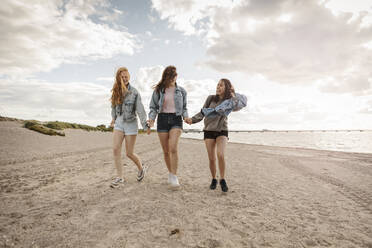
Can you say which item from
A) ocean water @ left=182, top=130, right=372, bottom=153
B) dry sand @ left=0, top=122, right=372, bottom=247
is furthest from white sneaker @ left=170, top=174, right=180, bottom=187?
ocean water @ left=182, top=130, right=372, bottom=153

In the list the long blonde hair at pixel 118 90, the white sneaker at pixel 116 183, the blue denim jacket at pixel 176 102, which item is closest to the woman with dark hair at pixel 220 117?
the blue denim jacket at pixel 176 102

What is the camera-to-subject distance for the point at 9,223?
9.18ft

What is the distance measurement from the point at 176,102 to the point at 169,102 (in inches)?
6.4

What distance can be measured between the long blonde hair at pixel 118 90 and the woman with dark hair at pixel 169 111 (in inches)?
27.3

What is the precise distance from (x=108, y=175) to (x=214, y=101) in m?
3.77

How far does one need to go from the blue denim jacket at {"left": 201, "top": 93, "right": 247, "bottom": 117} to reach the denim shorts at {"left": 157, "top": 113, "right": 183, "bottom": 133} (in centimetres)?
67

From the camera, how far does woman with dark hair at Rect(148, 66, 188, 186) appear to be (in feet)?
14.5

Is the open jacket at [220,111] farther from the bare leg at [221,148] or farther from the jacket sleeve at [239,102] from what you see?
the bare leg at [221,148]

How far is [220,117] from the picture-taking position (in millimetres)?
4414

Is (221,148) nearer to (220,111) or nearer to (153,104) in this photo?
(220,111)

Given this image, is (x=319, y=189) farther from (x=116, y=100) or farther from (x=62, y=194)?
(x=62, y=194)

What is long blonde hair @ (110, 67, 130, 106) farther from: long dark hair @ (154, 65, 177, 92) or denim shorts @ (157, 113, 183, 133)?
denim shorts @ (157, 113, 183, 133)

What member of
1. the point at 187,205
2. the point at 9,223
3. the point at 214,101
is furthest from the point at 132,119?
the point at 9,223

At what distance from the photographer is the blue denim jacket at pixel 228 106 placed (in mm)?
4309
